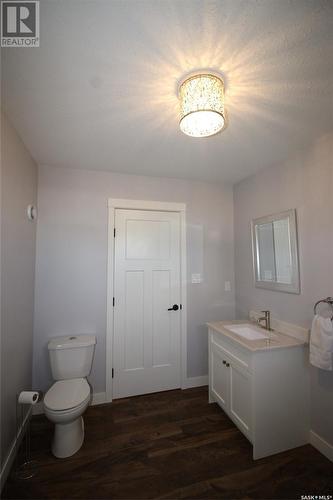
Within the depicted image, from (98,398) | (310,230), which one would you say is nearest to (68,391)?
(98,398)

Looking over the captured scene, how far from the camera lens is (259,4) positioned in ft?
2.87

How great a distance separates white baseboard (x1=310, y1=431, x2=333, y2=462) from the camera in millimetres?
1652

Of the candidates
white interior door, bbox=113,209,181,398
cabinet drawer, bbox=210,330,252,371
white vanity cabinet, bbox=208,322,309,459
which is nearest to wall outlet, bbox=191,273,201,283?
white interior door, bbox=113,209,181,398

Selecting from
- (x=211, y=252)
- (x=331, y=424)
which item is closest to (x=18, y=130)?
(x=211, y=252)

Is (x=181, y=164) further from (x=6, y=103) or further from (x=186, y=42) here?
(x=6, y=103)

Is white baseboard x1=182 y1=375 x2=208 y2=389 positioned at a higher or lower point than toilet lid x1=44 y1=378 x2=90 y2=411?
lower

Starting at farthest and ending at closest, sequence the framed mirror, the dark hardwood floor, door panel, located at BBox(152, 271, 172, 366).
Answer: door panel, located at BBox(152, 271, 172, 366) → the framed mirror → the dark hardwood floor

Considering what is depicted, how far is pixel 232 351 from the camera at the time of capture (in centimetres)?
198

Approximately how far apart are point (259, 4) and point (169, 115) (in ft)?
2.39

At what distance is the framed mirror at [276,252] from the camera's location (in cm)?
202

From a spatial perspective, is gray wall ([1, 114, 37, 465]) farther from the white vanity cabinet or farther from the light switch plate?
the light switch plate

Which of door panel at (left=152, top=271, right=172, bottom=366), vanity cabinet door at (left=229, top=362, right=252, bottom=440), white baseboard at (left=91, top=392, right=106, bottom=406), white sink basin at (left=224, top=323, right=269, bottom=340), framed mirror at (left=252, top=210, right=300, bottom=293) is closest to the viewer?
vanity cabinet door at (left=229, top=362, right=252, bottom=440)

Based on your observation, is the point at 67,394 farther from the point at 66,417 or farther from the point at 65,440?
the point at 65,440

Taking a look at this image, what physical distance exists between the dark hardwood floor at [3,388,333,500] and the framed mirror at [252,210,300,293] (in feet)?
4.30
